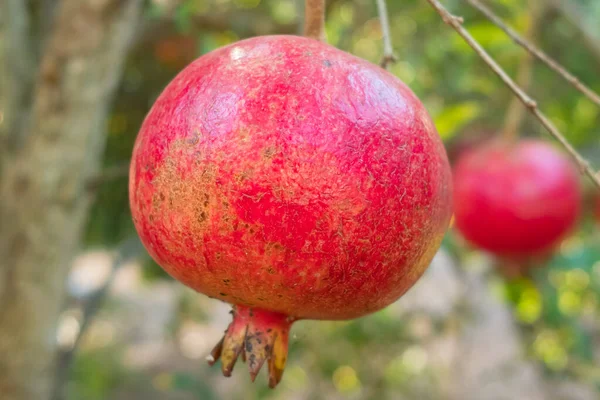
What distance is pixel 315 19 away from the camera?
75 cm

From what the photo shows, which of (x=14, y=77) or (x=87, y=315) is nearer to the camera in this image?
(x=14, y=77)

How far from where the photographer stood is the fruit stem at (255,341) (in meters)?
0.70

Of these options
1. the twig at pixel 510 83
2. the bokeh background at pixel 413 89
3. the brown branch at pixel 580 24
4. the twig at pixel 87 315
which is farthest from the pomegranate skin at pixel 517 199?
the twig at pixel 510 83

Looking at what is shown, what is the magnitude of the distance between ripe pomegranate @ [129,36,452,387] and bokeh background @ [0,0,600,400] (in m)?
0.58

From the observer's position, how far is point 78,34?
1142mm

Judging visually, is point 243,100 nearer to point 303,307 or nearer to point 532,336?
point 303,307

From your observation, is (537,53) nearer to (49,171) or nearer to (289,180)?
(289,180)

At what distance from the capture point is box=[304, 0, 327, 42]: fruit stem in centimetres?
74

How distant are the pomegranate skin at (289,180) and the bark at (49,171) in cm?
55

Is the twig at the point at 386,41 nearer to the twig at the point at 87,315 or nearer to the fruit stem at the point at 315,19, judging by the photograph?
the fruit stem at the point at 315,19

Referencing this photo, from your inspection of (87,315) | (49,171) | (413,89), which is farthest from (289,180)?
(413,89)

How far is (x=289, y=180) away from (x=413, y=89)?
62.0 inches

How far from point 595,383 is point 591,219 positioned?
2.33 ft

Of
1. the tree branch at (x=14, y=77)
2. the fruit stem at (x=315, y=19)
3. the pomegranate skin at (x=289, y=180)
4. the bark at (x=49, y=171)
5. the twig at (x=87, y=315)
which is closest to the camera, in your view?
the pomegranate skin at (x=289, y=180)
